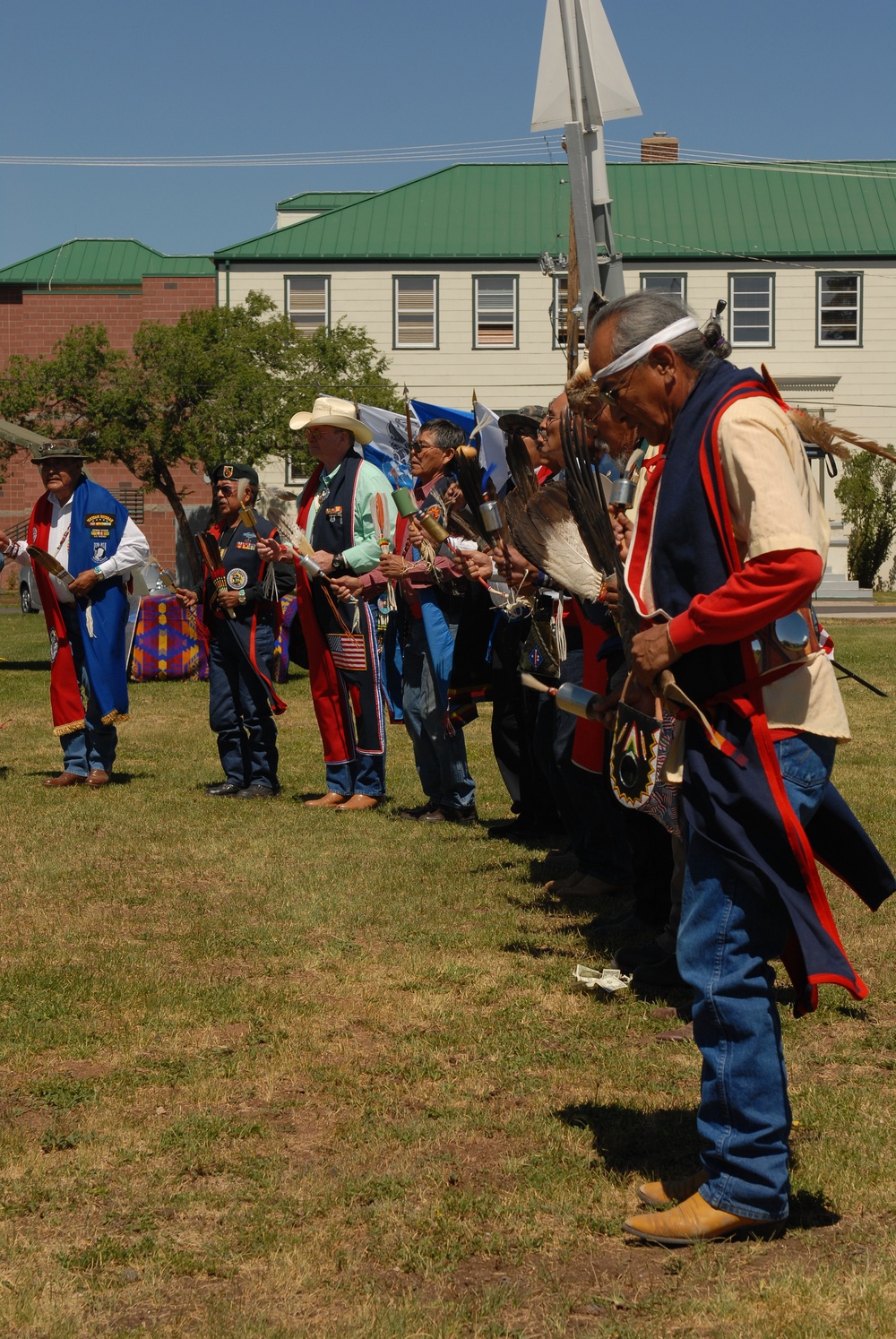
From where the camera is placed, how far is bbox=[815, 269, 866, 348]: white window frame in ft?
125

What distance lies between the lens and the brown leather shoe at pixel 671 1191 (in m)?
3.41

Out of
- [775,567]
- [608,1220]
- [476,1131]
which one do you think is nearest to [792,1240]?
[608,1220]

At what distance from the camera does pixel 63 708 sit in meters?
9.64

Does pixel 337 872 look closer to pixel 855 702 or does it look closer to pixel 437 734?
pixel 437 734

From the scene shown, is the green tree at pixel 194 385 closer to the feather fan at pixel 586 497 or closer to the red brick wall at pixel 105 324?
the red brick wall at pixel 105 324

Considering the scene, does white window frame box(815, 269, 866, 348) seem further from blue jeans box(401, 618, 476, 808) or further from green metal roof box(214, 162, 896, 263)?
blue jeans box(401, 618, 476, 808)

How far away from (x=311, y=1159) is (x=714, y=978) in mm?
1207

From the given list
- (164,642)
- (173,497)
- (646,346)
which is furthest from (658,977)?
(173,497)

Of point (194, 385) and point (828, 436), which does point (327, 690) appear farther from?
point (194, 385)

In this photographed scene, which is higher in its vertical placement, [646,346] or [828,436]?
[646,346]

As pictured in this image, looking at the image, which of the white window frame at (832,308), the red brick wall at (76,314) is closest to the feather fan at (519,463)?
the white window frame at (832,308)

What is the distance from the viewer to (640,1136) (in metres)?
3.86

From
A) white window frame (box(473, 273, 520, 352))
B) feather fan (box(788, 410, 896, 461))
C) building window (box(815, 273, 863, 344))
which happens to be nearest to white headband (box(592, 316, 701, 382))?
feather fan (box(788, 410, 896, 461))

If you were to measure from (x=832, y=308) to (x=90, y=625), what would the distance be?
107 feet
